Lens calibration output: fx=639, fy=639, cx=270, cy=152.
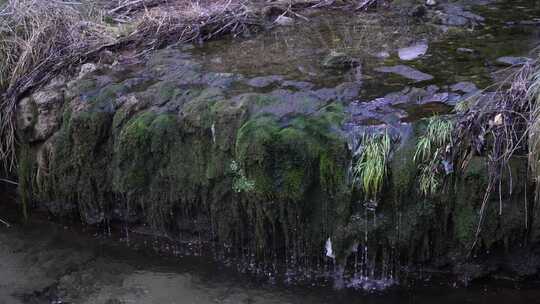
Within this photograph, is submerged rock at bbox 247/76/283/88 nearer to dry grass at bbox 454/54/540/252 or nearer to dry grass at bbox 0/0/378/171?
dry grass at bbox 0/0/378/171

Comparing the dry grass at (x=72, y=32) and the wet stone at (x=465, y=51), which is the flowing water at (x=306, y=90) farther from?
the dry grass at (x=72, y=32)

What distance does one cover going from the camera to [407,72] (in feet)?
15.9

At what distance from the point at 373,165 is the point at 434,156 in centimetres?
37

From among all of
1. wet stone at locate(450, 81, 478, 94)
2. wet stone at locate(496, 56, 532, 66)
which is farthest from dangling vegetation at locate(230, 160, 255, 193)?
wet stone at locate(496, 56, 532, 66)

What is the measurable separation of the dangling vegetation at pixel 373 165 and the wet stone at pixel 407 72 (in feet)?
2.93

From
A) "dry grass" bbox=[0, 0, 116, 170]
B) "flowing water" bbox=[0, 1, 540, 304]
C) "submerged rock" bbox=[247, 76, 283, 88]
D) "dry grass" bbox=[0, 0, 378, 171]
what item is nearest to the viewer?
"flowing water" bbox=[0, 1, 540, 304]

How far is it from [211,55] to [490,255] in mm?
2887

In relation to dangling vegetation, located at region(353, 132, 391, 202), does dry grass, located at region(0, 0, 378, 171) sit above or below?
above

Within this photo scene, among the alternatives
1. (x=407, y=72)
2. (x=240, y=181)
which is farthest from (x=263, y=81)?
(x=407, y=72)

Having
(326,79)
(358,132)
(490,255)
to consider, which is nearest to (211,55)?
(326,79)

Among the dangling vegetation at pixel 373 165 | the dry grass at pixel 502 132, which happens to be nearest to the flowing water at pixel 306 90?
the dangling vegetation at pixel 373 165

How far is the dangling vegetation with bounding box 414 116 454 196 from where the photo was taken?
384cm

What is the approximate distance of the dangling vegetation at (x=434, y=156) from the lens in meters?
3.84

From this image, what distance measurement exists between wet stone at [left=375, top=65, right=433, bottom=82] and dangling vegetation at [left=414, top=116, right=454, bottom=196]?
34.2 inches
